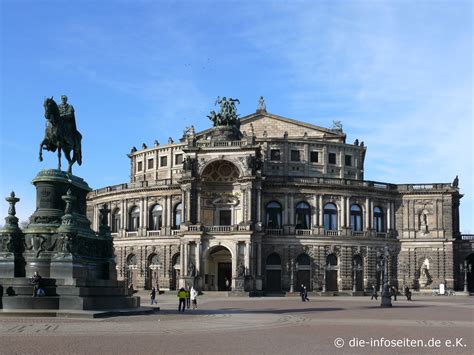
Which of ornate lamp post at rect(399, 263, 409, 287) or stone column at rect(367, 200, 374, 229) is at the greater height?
stone column at rect(367, 200, 374, 229)

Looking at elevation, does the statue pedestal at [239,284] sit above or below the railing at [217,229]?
below

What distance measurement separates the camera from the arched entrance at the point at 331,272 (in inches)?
3312

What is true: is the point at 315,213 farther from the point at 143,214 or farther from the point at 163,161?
the point at 163,161

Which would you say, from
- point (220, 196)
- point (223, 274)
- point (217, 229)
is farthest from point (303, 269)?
point (220, 196)

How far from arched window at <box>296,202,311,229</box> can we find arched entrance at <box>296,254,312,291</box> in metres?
3.72

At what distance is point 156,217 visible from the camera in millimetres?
89750

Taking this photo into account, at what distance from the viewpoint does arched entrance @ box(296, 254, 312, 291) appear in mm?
83750

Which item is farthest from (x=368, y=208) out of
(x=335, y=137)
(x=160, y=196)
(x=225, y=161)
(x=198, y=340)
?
A: (x=198, y=340)

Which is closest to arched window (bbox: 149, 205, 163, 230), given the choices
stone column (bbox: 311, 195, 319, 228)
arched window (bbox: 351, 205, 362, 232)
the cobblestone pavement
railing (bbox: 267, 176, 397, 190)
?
railing (bbox: 267, 176, 397, 190)

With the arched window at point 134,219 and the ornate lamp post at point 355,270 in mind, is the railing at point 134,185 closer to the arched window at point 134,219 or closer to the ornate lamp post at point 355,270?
the arched window at point 134,219

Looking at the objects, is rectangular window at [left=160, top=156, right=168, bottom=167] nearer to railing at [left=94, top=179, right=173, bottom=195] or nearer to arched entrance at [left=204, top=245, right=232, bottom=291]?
railing at [left=94, top=179, right=173, bottom=195]

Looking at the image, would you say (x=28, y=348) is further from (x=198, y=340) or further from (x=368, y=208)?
(x=368, y=208)

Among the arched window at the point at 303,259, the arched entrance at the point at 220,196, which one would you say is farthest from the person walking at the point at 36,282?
the arched window at the point at 303,259

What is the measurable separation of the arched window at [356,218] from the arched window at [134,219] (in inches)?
1078
